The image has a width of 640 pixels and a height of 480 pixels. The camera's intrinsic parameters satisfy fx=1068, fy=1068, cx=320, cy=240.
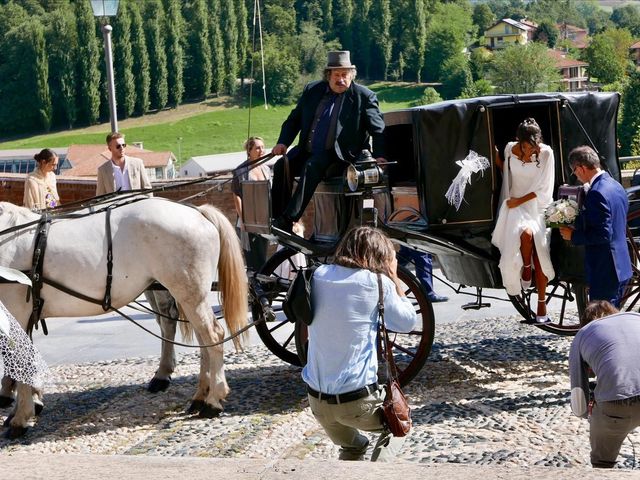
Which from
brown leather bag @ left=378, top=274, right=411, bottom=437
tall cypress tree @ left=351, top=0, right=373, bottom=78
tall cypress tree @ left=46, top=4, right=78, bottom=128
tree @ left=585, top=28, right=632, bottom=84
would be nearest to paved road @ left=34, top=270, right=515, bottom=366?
brown leather bag @ left=378, top=274, right=411, bottom=437

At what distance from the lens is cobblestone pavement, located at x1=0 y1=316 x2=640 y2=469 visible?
6.29 metres

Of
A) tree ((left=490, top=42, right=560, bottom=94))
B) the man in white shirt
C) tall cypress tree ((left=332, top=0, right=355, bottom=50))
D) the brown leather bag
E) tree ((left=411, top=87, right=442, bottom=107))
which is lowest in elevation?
tree ((left=411, top=87, right=442, bottom=107))

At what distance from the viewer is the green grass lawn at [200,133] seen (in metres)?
132

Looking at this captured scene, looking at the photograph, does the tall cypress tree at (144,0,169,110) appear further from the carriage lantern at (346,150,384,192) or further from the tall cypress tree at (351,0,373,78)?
the carriage lantern at (346,150,384,192)

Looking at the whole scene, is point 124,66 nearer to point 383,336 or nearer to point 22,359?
point 22,359

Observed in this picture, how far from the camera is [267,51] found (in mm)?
153750

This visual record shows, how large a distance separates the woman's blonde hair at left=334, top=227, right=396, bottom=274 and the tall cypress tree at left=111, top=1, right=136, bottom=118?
463 ft

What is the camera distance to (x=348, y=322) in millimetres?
4777

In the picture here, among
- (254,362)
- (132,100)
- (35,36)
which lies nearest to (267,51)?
(132,100)

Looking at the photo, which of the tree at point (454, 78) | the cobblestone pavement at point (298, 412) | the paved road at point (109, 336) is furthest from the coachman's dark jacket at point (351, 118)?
the tree at point (454, 78)

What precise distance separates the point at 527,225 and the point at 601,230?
662 millimetres

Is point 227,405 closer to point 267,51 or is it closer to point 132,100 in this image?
point 132,100

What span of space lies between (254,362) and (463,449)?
3.06 metres

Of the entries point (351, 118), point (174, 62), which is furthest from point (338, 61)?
point (174, 62)
